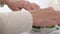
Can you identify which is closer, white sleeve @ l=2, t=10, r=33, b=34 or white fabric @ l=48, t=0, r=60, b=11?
white sleeve @ l=2, t=10, r=33, b=34

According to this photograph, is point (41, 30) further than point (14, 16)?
Yes

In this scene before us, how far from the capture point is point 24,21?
840 millimetres

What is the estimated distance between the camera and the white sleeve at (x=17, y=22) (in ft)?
2.59

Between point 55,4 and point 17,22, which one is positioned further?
point 55,4

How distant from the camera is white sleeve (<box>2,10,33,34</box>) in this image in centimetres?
79

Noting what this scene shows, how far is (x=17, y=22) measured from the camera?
0.81m

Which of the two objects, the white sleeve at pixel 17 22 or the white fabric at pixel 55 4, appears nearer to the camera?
the white sleeve at pixel 17 22

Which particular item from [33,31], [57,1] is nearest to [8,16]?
[33,31]

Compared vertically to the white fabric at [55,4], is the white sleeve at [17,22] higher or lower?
lower

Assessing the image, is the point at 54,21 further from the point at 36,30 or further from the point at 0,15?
the point at 0,15

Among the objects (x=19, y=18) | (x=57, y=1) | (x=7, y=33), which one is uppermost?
(x=57, y=1)

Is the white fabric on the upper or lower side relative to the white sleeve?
upper

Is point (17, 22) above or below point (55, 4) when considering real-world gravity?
below

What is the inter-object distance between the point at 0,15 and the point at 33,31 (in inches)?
12.0
